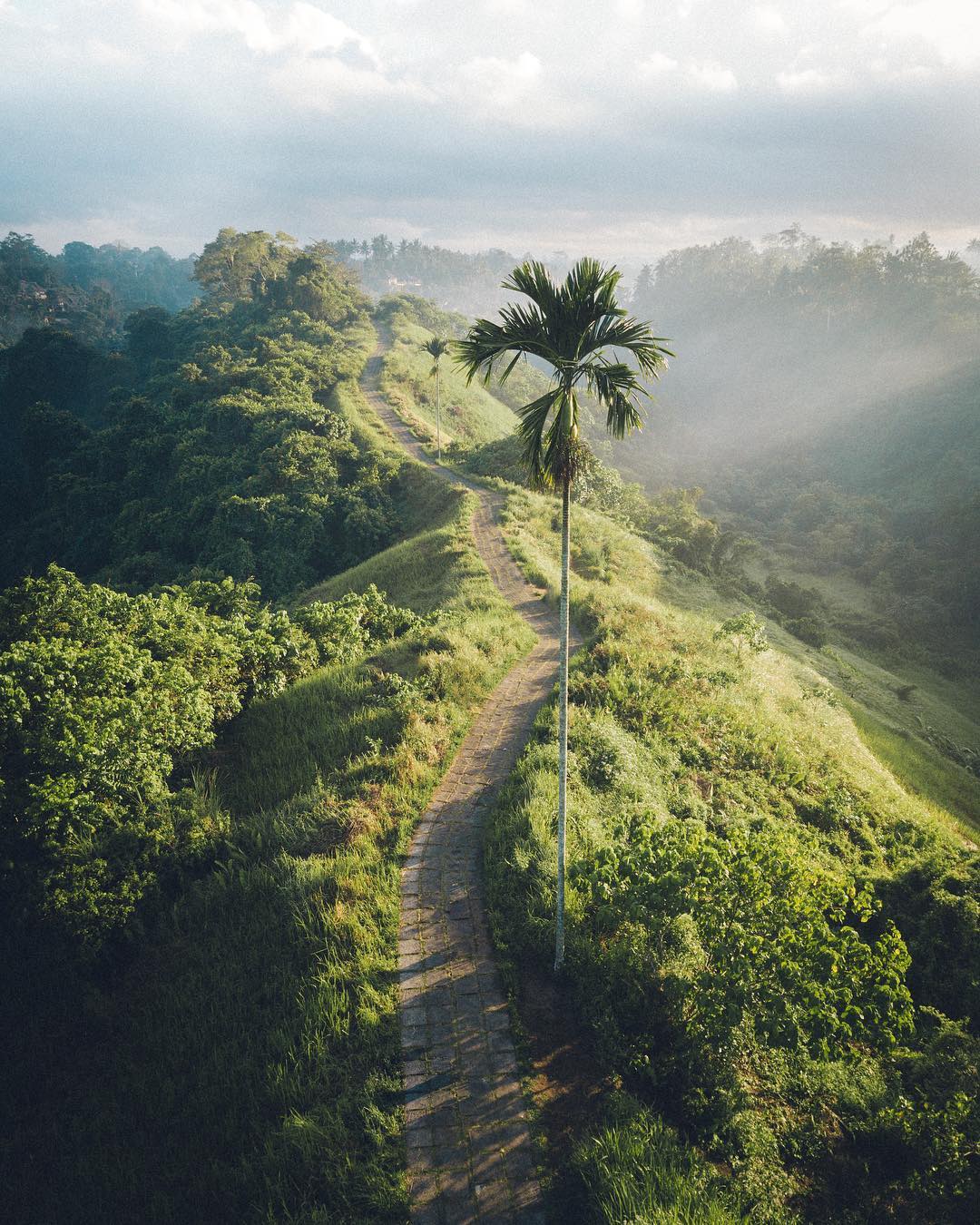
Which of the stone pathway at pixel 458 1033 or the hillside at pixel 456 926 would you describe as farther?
the hillside at pixel 456 926

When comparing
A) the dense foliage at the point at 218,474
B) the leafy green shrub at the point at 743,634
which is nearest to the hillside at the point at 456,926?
the leafy green shrub at the point at 743,634

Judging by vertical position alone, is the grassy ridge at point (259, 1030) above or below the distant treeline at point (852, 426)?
below

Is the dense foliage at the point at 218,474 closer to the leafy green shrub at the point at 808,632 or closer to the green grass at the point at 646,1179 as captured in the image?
the leafy green shrub at the point at 808,632

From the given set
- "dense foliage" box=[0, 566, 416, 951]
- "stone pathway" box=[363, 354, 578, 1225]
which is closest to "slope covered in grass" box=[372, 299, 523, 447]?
"dense foliage" box=[0, 566, 416, 951]

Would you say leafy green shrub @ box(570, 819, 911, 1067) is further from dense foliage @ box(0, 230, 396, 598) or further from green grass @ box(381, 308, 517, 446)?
green grass @ box(381, 308, 517, 446)

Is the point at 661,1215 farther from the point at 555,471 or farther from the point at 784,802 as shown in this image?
the point at 784,802

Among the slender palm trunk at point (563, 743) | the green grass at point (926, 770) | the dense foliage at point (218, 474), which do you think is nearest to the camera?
the slender palm trunk at point (563, 743)

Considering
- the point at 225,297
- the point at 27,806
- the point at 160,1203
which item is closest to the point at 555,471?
the point at 160,1203
